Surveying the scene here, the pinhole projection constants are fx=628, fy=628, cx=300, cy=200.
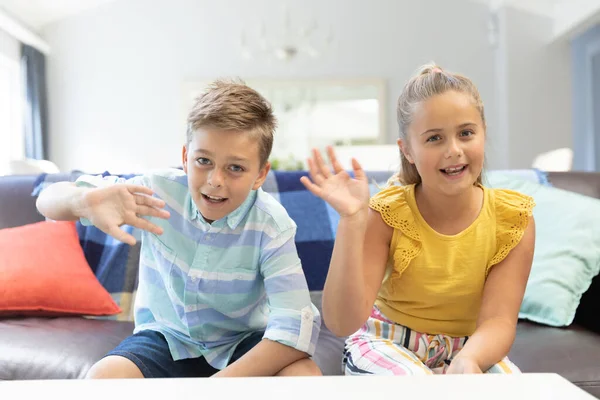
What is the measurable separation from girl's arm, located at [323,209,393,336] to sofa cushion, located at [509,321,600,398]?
0.40m

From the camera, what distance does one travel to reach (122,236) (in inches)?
41.5

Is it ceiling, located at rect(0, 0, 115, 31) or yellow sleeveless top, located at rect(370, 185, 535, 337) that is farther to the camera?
ceiling, located at rect(0, 0, 115, 31)

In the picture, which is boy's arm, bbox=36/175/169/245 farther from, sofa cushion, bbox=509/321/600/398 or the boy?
sofa cushion, bbox=509/321/600/398

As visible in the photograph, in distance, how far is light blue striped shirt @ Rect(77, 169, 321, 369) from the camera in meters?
1.28

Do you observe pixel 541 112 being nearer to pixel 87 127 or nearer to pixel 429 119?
pixel 87 127

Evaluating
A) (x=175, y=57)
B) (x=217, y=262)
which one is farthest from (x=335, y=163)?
(x=175, y=57)

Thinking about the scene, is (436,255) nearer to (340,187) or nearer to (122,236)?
(340,187)

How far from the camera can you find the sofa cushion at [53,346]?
4.65ft

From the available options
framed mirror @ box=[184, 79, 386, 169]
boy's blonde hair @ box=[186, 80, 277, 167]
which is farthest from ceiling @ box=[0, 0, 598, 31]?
boy's blonde hair @ box=[186, 80, 277, 167]

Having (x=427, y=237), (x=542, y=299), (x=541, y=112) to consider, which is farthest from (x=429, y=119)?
(x=541, y=112)

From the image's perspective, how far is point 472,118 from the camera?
49.1 inches

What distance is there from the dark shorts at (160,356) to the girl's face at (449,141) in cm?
51

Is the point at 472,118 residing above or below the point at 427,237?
above

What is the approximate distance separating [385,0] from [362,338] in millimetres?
6176
